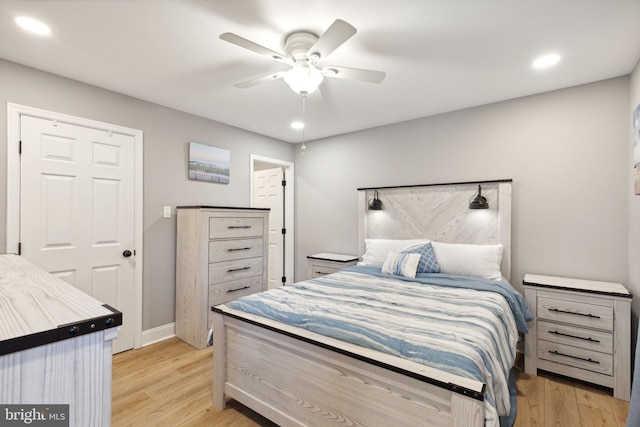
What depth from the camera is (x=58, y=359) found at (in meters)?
0.64

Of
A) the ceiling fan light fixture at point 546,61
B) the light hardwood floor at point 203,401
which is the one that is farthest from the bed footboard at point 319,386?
the ceiling fan light fixture at point 546,61

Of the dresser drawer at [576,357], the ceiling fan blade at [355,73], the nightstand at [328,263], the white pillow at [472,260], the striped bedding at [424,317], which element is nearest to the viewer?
the striped bedding at [424,317]

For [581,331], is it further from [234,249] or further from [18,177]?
[18,177]

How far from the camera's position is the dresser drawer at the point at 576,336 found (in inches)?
88.3

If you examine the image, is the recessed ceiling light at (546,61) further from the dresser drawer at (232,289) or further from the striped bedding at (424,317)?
the dresser drawer at (232,289)

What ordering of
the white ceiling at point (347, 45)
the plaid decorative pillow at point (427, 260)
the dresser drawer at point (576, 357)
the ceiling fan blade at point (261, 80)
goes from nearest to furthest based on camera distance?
the white ceiling at point (347, 45) → the ceiling fan blade at point (261, 80) → the dresser drawer at point (576, 357) → the plaid decorative pillow at point (427, 260)

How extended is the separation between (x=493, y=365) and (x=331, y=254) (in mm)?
2879

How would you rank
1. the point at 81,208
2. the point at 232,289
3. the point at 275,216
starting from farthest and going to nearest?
the point at 275,216 → the point at 232,289 → the point at 81,208

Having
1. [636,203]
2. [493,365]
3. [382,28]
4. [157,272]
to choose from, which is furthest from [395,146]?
[157,272]

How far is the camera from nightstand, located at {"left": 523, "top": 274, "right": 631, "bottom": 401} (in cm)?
219

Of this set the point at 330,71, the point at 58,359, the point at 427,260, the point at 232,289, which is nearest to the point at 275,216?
the point at 232,289

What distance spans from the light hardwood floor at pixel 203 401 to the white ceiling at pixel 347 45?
2510mm

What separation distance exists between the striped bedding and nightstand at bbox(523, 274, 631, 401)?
20 centimetres

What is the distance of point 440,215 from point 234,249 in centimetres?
234
